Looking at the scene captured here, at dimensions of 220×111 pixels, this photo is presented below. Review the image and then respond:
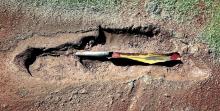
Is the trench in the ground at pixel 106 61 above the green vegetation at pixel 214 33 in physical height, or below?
below

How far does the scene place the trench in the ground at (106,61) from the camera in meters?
6.61

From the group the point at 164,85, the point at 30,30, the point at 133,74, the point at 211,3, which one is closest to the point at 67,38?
the point at 30,30

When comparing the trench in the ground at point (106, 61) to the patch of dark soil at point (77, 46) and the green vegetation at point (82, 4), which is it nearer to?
the patch of dark soil at point (77, 46)

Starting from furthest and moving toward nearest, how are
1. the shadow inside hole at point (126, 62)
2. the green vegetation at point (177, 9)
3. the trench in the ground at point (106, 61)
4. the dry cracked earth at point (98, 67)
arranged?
the green vegetation at point (177, 9) → the shadow inside hole at point (126, 62) → the trench in the ground at point (106, 61) → the dry cracked earth at point (98, 67)

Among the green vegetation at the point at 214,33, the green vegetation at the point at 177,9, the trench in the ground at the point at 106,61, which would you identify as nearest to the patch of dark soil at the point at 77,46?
the trench in the ground at the point at 106,61

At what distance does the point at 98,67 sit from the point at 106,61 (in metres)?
0.13

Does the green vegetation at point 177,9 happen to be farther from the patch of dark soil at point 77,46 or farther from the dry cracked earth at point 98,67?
the patch of dark soil at point 77,46

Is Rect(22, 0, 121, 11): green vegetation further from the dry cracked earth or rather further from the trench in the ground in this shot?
the trench in the ground

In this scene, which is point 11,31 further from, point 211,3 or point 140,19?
point 211,3

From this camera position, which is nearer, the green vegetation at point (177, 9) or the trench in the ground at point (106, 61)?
the trench in the ground at point (106, 61)

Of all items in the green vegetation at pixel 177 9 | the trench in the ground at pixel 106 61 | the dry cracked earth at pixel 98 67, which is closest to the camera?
the dry cracked earth at pixel 98 67

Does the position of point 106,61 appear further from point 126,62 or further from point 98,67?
point 126,62

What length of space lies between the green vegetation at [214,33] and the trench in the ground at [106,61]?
0.29m

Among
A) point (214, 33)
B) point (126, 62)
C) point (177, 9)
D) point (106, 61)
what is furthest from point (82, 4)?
point (214, 33)
